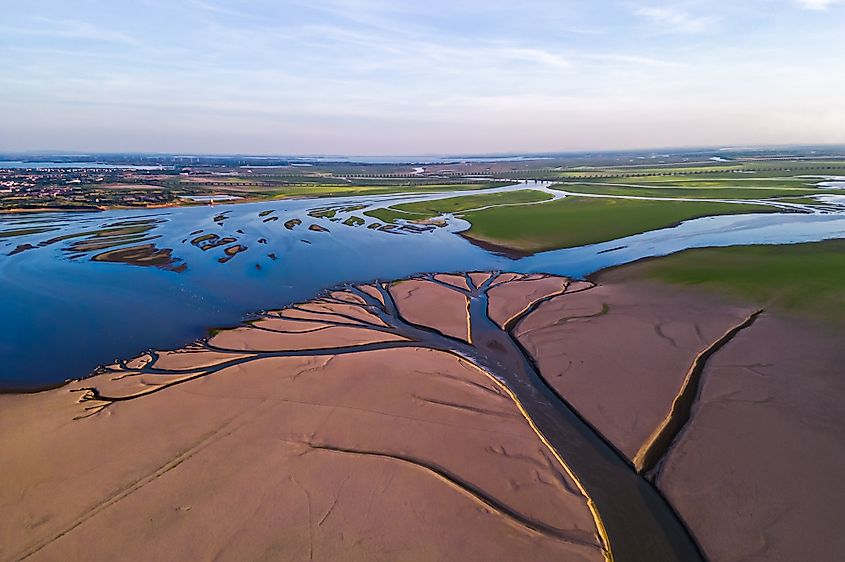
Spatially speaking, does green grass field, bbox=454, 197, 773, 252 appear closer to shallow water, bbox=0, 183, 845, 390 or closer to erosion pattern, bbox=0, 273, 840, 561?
shallow water, bbox=0, 183, 845, 390

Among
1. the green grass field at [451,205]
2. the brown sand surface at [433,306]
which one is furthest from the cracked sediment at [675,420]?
the green grass field at [451,205]

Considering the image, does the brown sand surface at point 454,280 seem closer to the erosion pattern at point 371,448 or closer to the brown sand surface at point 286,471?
the erosion pattern at point 371,448

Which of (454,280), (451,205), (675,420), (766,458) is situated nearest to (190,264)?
(454,280)

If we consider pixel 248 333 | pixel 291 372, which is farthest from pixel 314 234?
pixel 291 372

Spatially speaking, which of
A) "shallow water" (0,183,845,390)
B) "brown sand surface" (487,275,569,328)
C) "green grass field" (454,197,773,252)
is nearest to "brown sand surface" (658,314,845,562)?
"brown sand surface" (487,275,569,328)

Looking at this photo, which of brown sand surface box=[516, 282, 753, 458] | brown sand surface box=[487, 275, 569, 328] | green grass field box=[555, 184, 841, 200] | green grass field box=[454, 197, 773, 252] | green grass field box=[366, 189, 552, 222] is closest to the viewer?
brown sand surface box=[516, 282, 753, 458]
